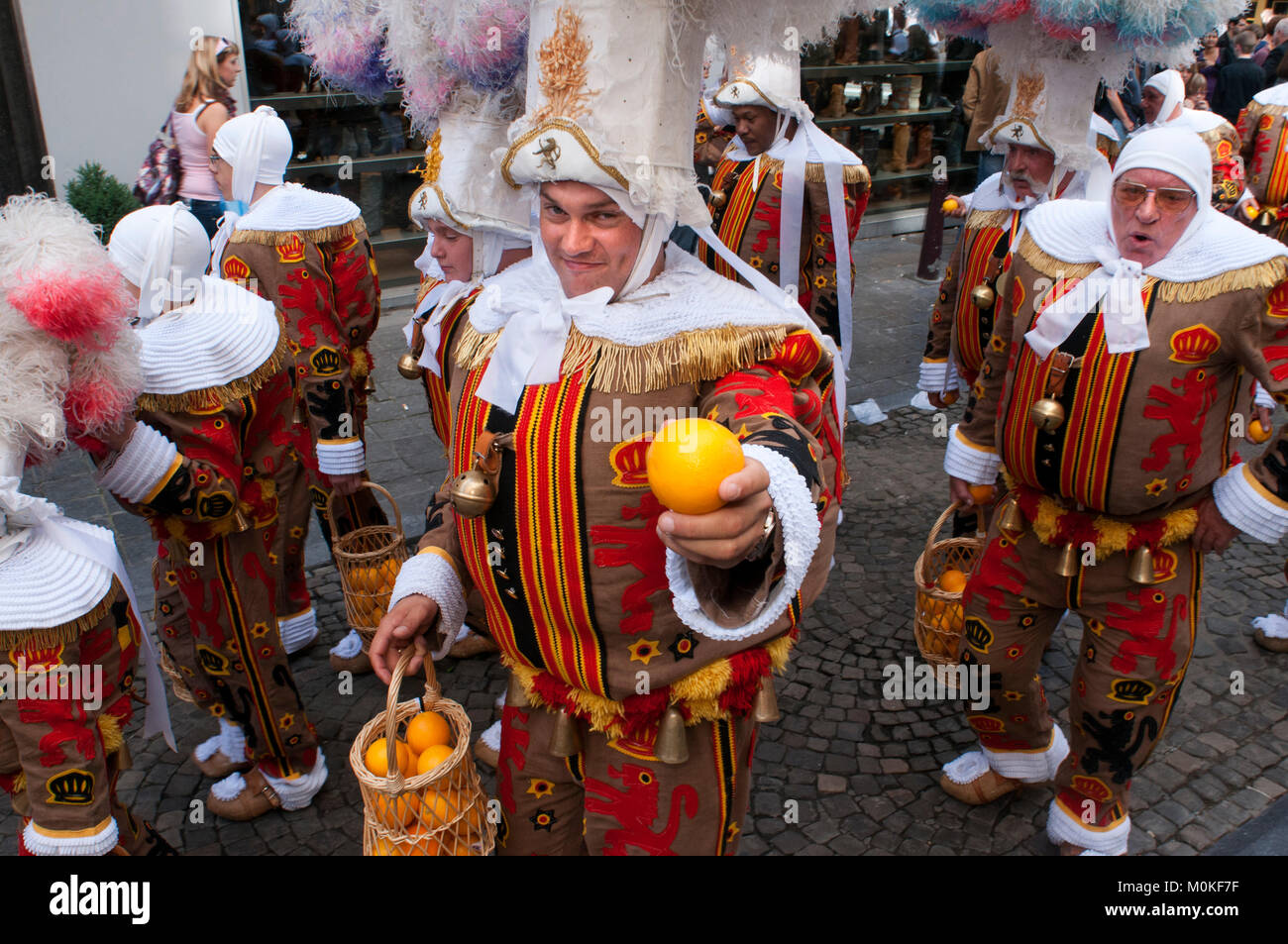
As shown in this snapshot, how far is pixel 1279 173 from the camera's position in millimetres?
7070

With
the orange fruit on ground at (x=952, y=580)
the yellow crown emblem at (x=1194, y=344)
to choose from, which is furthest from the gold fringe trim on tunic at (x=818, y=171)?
the yellow crown emblem at (x=1194, y=344)

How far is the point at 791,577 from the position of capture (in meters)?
1.62

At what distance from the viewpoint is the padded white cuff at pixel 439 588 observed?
8.00 feet

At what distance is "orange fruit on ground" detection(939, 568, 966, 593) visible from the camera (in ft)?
14.3

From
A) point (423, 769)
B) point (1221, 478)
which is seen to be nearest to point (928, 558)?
point (1221, 478)

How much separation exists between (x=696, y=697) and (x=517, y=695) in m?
0.49

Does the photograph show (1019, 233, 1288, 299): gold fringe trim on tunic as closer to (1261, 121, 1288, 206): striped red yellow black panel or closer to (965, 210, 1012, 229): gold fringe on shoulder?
(965, 210, 1012, 229): gold fringe on shoulder

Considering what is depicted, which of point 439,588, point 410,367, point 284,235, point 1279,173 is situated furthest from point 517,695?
point 1279,173

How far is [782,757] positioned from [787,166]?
3.04 metres

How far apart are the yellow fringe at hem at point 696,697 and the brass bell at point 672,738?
3cm

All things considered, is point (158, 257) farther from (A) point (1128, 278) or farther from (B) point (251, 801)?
(A) point (1128, 278)

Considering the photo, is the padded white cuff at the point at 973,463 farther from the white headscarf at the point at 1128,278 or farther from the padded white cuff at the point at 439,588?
the padded white cuff at the point at 439,588

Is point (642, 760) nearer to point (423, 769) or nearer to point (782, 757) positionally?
point (423, 769)

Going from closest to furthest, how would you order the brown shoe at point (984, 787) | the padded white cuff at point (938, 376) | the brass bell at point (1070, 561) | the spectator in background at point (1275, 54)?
1. the brass bell at point (1070, 561)
2. the brown shoe at point (984, 787)
3. the padded white cuff at point (938, 376)
4. the spectator in background at point (1275, 54)
